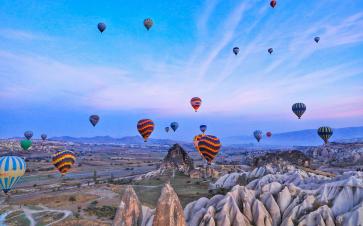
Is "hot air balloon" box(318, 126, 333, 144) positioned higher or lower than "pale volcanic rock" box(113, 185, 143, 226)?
higher

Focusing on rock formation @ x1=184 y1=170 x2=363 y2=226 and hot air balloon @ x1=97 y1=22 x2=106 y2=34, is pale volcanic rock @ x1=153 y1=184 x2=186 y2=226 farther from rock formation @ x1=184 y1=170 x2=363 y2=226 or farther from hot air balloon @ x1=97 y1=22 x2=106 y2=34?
hot air balloon @ x1=97 y1=22 x2=106 y2=34

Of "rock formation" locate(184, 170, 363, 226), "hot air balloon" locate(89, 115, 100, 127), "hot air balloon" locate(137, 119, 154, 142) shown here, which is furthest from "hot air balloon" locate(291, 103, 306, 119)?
"hot air balloon" locate(89, 115, 100, 127)

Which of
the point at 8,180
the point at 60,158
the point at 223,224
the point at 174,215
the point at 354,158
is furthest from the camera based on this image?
the point at 354,158

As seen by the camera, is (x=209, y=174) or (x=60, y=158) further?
(x=209, y=174)

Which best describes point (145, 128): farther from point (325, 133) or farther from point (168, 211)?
point (168, 211)

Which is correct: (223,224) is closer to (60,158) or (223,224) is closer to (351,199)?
(351,199)

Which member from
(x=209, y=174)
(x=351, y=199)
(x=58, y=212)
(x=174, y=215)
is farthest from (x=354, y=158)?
(x=174, y=215)
